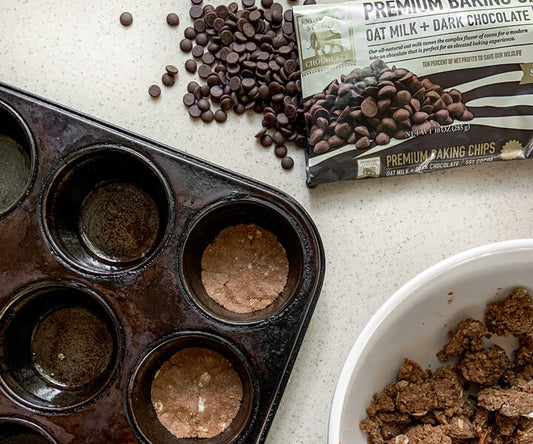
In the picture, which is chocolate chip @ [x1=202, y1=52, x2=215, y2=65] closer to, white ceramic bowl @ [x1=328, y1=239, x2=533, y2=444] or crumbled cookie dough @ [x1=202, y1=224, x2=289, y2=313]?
crumbled cookie dough @ [x1=202, y1=224, x2=289, y2=313]

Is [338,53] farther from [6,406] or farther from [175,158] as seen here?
[6,406]

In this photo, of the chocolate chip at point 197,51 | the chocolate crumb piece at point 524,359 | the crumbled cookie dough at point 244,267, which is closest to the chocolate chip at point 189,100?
the chocolate chip at point 197,51

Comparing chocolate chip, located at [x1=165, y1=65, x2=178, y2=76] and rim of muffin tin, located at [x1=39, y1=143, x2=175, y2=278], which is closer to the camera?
rim of muffin tin, located at [x1=39, y1=143, x2=175, y2=278]

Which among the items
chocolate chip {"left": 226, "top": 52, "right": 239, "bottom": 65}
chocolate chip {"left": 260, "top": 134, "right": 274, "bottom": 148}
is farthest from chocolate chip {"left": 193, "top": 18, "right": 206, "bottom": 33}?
chocolate chip {"left": 260, "top": 134, "right": 274, "bottom": 148}

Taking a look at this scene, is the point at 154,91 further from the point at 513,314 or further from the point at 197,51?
the point at 513,314

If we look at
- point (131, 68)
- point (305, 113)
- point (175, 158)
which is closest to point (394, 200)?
point (305, 113)

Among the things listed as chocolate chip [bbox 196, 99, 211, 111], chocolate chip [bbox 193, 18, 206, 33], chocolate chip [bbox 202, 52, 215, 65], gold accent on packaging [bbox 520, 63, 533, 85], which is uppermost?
chocolate chip [bbox 193, 18, 206, 33]

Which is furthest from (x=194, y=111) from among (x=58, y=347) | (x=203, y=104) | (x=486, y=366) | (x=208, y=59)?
(x=486, y=366)
